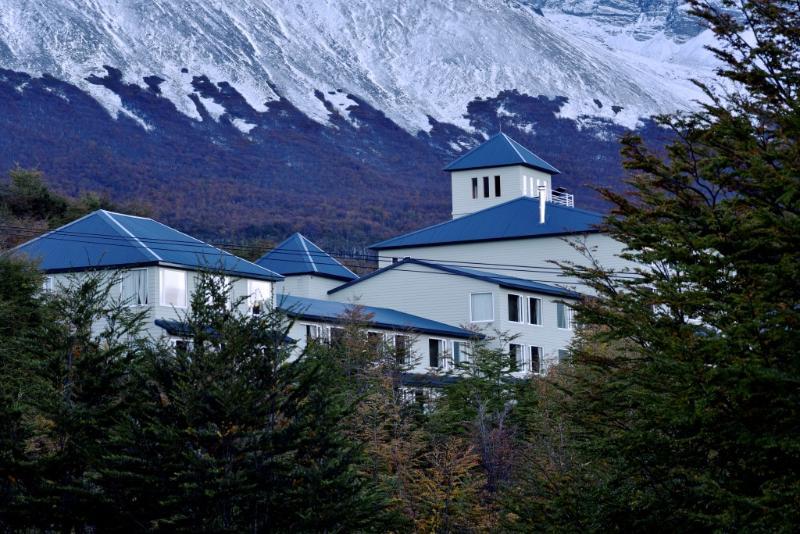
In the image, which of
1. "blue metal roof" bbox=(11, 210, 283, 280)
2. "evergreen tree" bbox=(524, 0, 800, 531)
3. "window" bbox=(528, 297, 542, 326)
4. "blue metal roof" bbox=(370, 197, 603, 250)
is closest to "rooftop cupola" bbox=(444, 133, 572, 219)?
"blue metal roof" bbox=(370, 197, 603, 250)

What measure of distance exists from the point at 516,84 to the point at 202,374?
172m

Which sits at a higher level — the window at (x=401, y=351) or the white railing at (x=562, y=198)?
the white railing at (x=562, y=198)

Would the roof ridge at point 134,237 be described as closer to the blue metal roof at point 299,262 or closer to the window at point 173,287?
the window at point 173,287

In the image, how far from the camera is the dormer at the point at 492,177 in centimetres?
9112

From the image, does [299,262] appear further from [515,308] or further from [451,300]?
Result: [515,308]

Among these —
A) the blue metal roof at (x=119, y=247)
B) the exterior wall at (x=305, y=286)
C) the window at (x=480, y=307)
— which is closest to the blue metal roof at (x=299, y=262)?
the exterior wall at (x=305, y=286)

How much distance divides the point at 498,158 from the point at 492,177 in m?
1.35

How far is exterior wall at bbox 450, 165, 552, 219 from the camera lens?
→ 91062 millimetres

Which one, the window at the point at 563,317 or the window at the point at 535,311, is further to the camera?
the window at the point at 563,317

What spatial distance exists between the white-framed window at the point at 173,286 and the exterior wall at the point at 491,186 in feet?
120

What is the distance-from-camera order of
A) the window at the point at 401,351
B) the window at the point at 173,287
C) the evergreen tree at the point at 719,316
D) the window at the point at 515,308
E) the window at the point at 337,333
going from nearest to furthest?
the evergreen tree at the point at 719,316 → the window at the point at 401,351 → the window at the point at 337,333 → the window at the point at 173,287 → the window at the point at 515,308

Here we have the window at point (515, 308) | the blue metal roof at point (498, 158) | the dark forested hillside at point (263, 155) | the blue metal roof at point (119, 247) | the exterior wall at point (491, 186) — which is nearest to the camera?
the blue metal roof at point (119, 247)

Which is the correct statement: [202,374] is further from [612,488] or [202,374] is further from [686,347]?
[686,347]

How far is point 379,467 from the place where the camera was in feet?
104
